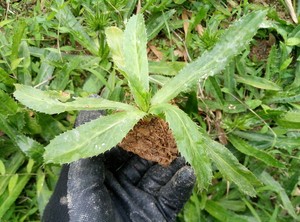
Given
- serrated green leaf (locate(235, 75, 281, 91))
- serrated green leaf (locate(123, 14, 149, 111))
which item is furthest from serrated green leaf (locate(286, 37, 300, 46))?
serrated green leaf (locate(123, 14, 149, 111))

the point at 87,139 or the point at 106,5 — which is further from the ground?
the point at 106,5

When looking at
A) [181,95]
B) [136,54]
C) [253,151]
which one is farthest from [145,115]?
[253,151]

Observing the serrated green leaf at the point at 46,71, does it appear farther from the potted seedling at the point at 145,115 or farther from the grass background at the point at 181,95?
the potted seedling at the point at 145,115

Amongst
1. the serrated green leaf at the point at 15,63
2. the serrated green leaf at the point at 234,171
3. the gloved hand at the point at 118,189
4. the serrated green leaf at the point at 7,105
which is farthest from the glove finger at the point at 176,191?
the serrated green leaf at the point at 15,63

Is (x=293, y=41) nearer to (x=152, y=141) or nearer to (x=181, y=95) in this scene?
(x=181, y=95)

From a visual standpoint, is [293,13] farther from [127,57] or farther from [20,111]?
[20,111]

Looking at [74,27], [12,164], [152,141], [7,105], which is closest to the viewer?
[152,141]

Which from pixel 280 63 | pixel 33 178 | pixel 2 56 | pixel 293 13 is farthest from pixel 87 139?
pixel 293 13
